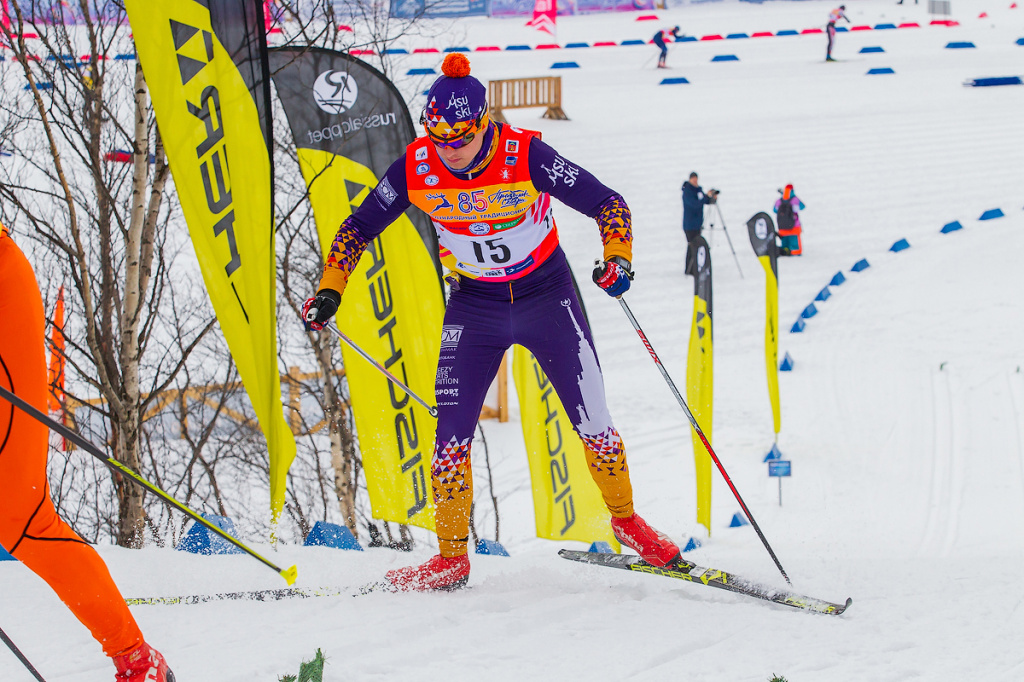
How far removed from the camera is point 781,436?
8.17 metres

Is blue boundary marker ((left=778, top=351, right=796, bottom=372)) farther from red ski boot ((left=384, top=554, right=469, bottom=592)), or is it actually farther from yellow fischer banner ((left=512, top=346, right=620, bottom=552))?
red ski boot ((left=384, top=554, right=469, bottom=592))

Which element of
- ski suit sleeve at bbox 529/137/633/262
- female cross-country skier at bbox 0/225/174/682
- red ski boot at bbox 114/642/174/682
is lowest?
red ski boot at bbox 114/642/174/682

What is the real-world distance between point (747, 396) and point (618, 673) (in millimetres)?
6853

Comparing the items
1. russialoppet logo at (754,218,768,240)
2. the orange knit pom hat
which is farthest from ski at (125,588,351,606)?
russialoppet logo at (754,218,768,240)

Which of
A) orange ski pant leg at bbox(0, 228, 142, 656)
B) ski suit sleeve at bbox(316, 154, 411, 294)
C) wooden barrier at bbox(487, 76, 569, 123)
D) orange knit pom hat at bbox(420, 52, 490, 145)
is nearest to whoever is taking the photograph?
orange ski pant leg at bbox(0, 228, 142, 656)

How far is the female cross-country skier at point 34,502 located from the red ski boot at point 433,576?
3.89ft

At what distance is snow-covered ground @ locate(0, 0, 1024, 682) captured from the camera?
2854 millimetres

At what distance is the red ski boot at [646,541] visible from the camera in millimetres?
3592

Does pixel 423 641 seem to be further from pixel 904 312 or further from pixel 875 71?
pixel 875 71

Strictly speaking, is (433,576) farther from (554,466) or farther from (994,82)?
(994,82)

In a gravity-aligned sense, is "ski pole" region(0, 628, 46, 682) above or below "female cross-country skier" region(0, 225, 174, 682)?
below

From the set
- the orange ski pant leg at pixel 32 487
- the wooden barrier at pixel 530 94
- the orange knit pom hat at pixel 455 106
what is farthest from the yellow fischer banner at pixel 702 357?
the wooden barrier at pixel 530 94

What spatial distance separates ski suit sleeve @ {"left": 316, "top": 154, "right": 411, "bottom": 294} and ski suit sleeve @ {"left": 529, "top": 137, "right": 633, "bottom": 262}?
0.56m

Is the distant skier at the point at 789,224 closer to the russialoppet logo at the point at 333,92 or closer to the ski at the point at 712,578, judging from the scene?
the russialoppet logo at the point at 333,92
